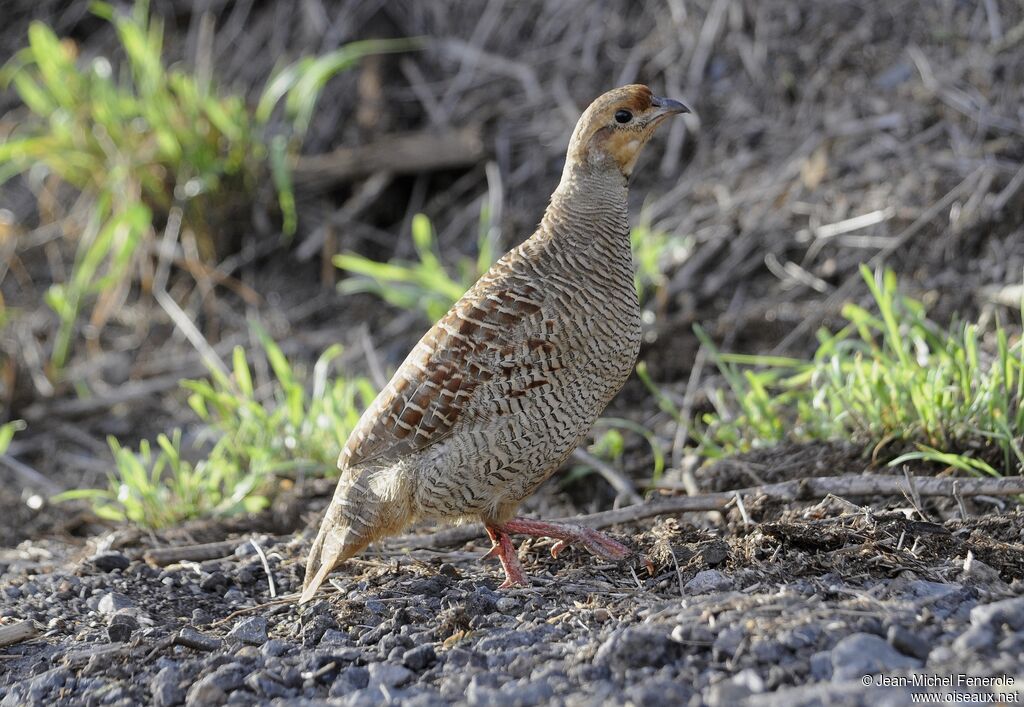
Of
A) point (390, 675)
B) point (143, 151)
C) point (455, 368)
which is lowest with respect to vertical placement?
point (390, 675)

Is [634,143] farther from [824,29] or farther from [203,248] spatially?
[203,248]

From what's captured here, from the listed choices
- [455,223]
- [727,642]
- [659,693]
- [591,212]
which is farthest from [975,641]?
[455,223]

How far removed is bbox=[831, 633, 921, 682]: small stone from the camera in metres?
2.46

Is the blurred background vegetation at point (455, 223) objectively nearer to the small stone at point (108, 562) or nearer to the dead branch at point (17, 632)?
the small stone at point (108, 562)

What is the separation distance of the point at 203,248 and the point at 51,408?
1324mm

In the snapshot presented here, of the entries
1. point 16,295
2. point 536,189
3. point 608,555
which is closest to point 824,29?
point 536,189

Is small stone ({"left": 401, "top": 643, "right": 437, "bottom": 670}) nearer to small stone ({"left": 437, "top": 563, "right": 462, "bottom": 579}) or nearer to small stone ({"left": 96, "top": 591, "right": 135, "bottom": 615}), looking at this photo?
small stone ({"left": 437, "top": 563, "right": 462, "bottom": 579})

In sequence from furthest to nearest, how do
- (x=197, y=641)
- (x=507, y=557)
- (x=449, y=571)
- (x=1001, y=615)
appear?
(x=449, y=571)
(x=507, y=557)
(x=197, y=641)
(x=1001, y=615)

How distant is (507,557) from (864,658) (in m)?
1.42

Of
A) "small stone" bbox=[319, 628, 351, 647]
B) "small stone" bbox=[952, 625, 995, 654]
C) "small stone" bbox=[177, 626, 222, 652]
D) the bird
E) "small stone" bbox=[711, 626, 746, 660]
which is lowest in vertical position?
"small stone" bbox=[319, 628, 351, 647]

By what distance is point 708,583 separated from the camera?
3268 millimetres

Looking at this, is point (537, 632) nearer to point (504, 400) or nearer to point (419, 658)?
point (419, 658)

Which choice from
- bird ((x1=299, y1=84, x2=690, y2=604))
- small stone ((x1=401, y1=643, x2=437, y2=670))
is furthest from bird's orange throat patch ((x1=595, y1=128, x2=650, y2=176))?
small stone ((x1=401, y1=643, x2=437, y2=670))

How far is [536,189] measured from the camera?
6.92m
